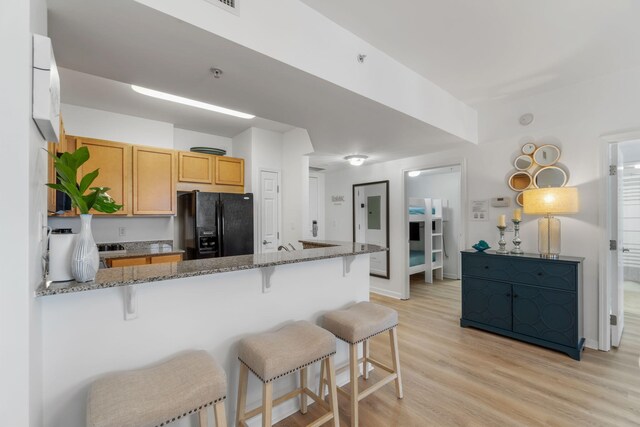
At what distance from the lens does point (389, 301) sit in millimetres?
4449

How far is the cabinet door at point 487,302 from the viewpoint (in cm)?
303

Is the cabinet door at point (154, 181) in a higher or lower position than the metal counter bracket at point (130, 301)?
higher

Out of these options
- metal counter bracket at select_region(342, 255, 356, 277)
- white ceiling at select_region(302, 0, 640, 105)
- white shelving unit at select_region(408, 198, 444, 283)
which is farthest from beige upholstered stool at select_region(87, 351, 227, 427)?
white shelving unit at select_region(408, 198, 444, 283)

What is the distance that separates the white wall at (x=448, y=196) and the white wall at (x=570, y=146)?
2.36 m

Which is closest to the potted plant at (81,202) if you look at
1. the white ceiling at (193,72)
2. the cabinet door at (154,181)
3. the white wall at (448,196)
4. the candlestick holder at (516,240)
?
the white ceiling at (193,72)

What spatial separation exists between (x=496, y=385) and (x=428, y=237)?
11.3 feet

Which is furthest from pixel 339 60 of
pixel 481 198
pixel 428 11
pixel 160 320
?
pixel 481 198

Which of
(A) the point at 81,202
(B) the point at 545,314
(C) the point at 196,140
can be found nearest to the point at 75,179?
(A) the point at 81,202

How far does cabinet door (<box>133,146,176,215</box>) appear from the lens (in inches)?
142

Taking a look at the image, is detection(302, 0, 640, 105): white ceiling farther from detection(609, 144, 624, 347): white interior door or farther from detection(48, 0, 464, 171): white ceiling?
detection(609, 144, 624, 347): white interior door

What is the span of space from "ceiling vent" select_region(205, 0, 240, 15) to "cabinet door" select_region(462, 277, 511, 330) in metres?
3.36

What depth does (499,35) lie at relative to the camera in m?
2.08

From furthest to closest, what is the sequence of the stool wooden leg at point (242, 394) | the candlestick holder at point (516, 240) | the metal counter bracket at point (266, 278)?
the candlestick holder at point (516, 240), the metal counter bracket at point (266, 278), the stool wooden leg at point (242, 394)

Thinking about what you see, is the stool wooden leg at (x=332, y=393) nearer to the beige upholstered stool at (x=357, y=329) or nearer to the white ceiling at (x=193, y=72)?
the beige upholstered stool at (x=357, y=329)
